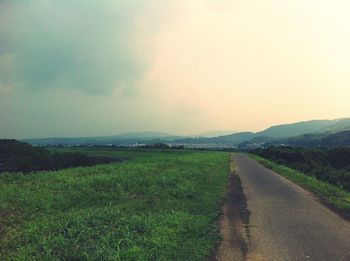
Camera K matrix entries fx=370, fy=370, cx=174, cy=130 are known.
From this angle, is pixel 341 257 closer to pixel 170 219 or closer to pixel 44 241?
pixel 170 219

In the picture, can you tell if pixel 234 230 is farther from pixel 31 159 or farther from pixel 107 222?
pixel 31 159

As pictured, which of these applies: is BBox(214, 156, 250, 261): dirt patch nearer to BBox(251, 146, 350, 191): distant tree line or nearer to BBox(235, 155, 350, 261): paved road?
BBox(235, 155, 350, 261): paved road

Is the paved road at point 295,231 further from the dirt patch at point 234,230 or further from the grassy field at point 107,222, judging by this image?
the grassy field at point 107,222

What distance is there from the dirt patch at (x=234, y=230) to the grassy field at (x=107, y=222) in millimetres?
416

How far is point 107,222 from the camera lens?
15.1m

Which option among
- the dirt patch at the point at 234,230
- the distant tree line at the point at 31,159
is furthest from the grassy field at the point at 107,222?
the distant tree line at the point at 31,159

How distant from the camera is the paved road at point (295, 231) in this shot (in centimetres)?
1172

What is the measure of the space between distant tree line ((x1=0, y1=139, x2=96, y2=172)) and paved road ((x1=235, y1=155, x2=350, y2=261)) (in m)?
42.6

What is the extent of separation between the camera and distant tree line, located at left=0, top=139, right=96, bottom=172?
5662cm

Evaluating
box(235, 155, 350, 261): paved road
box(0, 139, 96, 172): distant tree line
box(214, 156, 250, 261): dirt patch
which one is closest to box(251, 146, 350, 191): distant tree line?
box(235, 155, 350, 261): paved road

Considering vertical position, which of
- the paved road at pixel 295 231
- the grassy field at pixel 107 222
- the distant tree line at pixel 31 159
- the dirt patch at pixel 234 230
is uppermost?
the distant tree line at pixel 31 159

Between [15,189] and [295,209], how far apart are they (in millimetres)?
16954

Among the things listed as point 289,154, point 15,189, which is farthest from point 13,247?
point 289,154

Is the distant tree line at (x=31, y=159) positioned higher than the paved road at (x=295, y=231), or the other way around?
the distant tree line at (x=31, y=159)
